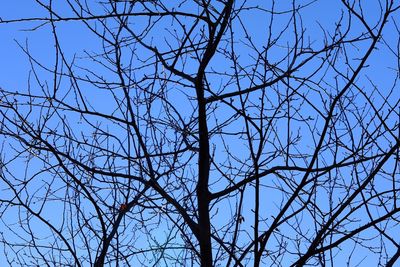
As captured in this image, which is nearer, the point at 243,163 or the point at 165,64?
the point at 165,64

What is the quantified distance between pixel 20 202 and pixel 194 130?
0.94m

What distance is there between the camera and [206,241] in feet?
8.83

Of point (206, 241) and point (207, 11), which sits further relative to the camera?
point (207, 11)

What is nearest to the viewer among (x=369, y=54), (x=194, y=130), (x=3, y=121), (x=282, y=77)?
(x=369, y=54)

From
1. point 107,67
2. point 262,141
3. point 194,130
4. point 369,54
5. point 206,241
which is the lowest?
point 206,241

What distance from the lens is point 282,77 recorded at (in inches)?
116

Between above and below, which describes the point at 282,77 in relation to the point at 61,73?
below

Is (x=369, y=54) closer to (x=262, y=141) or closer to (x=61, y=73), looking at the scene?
(x=262, y=141)

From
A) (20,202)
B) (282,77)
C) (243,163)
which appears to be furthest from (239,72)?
(20,202)

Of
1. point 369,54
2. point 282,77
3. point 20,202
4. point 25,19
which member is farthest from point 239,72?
point 20,202

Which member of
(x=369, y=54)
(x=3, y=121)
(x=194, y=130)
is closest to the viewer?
(x=369, y=54)

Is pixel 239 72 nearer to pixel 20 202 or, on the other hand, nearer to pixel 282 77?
pixel 282 77

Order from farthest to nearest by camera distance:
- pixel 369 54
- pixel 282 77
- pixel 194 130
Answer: pixel 194 130 < pixel 282 77 < pixel 369 54

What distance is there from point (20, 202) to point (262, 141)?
130 cm
